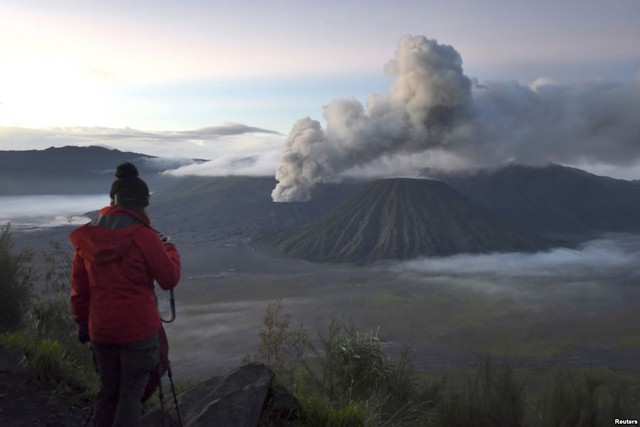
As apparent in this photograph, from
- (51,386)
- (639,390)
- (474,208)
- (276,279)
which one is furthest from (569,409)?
(474,208)

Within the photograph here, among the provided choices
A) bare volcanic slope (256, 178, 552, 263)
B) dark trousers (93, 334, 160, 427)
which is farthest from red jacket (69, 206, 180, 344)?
bare volcanic slope (256, 178, 552, 263)

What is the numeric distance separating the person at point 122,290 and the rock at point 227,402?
741 millimetres

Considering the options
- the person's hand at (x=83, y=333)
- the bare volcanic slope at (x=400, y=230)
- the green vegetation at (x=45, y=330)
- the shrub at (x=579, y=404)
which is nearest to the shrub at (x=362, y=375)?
the shrub at (x=579, y=404)

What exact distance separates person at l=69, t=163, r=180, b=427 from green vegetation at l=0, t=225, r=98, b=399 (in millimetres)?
2168

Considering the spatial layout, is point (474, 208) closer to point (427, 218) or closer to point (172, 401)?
point (427, 218)

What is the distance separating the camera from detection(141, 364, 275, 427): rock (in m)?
5.10

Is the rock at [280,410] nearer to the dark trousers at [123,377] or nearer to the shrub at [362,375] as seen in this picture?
the dark trousers at [123,377]

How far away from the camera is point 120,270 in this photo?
429cm

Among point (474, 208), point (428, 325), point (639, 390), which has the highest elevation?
point (474, 208)

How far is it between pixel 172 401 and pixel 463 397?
3222mm

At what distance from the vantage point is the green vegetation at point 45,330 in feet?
21.5

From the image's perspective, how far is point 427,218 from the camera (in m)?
185

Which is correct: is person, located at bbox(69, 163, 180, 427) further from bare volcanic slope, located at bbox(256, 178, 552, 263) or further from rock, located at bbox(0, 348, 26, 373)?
bare volcanic slope, located at bbox(256, 178, 552, 263)

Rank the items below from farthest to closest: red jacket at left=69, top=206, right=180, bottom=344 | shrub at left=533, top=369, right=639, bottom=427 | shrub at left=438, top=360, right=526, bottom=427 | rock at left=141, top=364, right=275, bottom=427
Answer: shrub at left=533, top=369, right=639, bottom=427 → shrub at left=438, top=360, right=526, bottom=427 → rock at left=141, top=364, right=275, bottom=427 → red jacket at left=69, top=206, right=180, bottom=344
